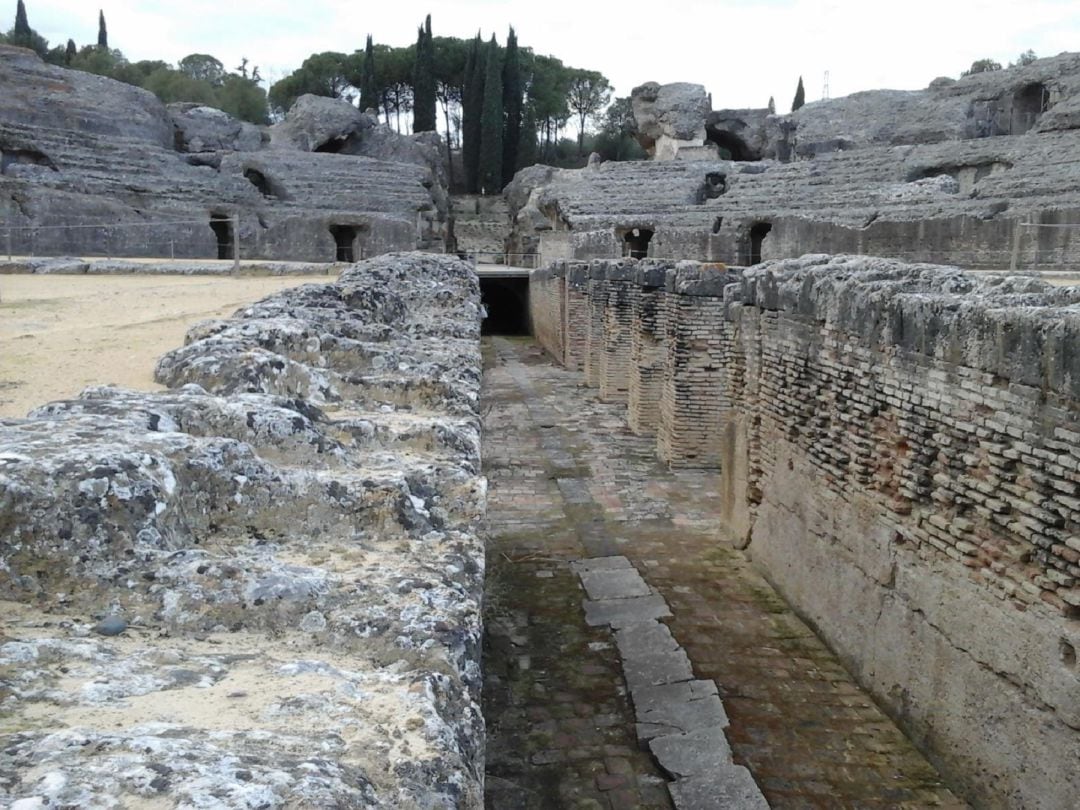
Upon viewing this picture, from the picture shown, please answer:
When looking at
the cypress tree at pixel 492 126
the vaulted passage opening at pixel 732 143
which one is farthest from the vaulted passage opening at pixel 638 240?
the cypress tree at pixel 492 126

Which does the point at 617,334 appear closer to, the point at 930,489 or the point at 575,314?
the point at 575,314

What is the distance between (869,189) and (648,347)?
49.4ft

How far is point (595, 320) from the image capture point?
55.0 ft

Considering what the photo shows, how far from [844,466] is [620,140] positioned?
54.9 metres

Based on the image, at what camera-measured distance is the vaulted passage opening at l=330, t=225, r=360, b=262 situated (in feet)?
92.8

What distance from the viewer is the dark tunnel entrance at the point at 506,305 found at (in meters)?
29.9

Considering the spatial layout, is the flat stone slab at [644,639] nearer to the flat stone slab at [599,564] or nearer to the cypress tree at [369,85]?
the flat stone slab at [599,564]

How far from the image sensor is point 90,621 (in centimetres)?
178

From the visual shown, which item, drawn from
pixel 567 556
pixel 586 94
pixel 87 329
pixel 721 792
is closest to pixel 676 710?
pixel 721 792

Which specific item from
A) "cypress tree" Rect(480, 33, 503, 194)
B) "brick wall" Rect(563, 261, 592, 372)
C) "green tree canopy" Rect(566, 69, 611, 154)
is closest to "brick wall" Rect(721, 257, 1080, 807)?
"brick wall" Rect(563, 261, 592, 372)

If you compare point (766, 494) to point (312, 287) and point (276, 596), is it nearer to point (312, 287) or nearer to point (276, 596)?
point (312, 287)

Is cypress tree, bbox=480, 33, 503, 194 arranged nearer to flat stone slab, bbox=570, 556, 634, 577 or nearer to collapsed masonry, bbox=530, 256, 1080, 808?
collapsed masonry, bbox=530, 256, 1080, 808

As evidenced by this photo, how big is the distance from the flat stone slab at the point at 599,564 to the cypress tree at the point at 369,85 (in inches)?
1862

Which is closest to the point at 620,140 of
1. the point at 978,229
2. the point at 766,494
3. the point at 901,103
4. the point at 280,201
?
the point at 901,103
